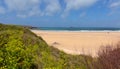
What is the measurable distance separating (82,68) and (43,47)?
174cm

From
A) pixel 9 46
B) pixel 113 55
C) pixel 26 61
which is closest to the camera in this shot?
pixel 26 61

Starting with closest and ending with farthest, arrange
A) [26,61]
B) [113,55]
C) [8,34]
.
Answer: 1. [26,61]
2. [113,55]
3. [8,34]

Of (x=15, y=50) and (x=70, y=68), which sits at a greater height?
(x=15, y=50)

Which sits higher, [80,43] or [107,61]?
[107,61]

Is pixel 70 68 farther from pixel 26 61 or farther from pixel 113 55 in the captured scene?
pixel 26 61

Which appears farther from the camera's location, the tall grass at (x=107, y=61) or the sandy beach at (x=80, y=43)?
the sandy beach at (x=80, y=43)

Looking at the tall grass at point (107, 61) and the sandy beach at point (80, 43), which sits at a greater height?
the tall grass at point (107, 61)

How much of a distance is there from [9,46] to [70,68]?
1288 millimetres

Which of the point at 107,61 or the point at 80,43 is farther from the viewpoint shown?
the point at 80,43

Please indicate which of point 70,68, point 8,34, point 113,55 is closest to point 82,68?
point 70,68

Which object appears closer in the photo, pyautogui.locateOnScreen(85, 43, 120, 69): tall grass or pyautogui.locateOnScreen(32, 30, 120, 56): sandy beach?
pyautogui.locateOnScreen(85, 43, 120, 69): tall grass

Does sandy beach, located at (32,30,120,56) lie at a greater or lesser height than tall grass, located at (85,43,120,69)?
lesser

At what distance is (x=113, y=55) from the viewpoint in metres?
4.95

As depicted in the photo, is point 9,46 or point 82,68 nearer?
point 9,46
